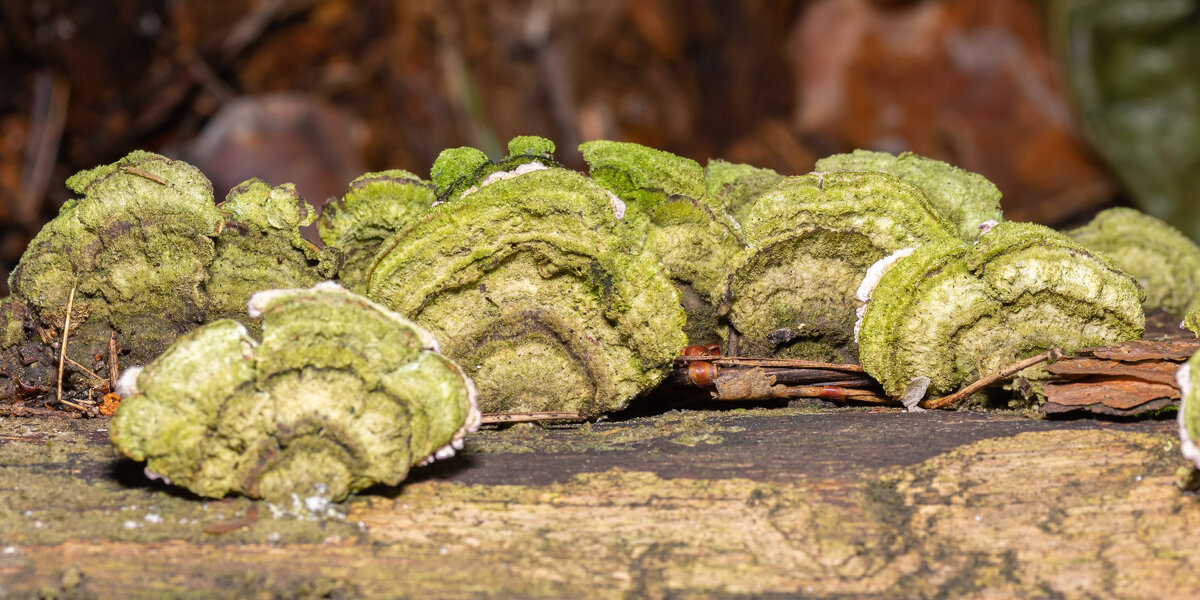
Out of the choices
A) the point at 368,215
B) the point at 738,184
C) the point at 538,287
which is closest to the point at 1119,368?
the point at 738,184

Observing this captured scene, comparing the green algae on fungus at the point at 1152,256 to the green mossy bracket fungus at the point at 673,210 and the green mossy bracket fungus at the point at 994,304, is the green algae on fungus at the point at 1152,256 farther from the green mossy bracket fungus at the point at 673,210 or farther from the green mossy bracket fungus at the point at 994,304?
the green mossy bracket fungus at the point at 673,210

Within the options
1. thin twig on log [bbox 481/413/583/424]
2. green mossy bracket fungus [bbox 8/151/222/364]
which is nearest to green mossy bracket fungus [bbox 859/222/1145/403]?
Result: thin twig on log [bbox 481/413/583/424]

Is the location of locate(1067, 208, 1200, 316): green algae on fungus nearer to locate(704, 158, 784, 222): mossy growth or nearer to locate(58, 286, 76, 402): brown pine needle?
locate(704, 158, 784, 222): mossy growth

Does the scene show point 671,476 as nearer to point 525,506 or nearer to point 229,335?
point 525,506

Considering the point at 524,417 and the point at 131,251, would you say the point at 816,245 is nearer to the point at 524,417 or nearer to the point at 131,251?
the point at 524,417

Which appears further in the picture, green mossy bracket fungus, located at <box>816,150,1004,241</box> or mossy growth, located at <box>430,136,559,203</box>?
green mossy bracket fungus, located at <box>816,150,1004,241</box>

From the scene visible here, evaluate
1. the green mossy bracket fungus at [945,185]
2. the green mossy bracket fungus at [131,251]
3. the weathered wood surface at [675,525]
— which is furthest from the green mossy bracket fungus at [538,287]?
the green mossy bracket fungus at [945,185]
